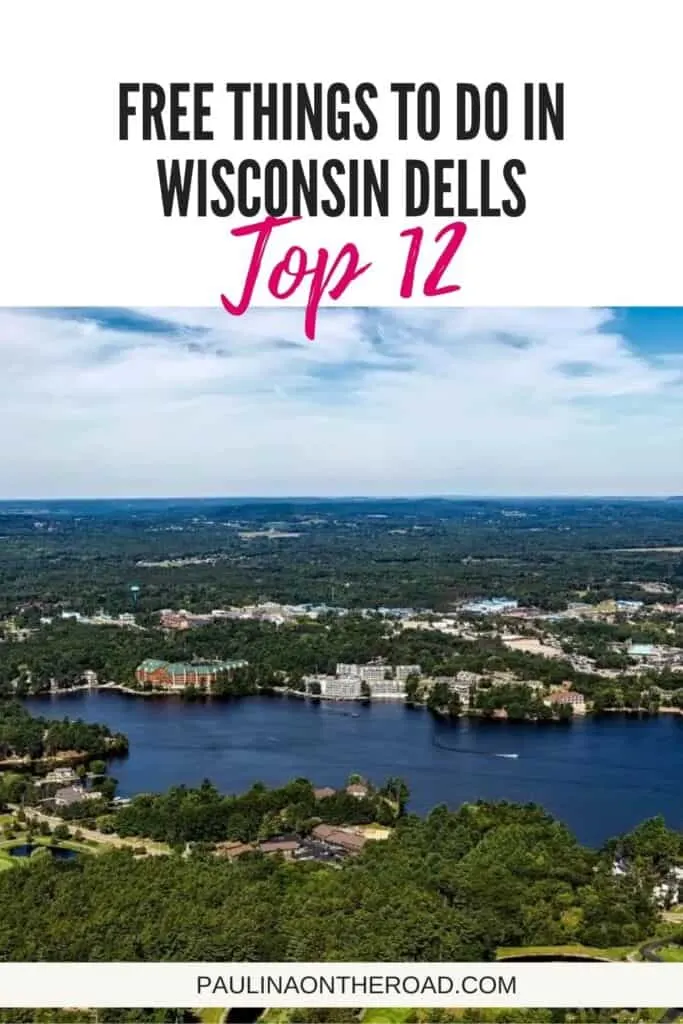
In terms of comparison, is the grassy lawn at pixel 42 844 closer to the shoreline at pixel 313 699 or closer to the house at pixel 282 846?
the house at pixel 282 846

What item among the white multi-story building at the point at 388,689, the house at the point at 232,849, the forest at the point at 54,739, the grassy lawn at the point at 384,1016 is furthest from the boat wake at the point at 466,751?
the grassy lawn at the point at 384,1016

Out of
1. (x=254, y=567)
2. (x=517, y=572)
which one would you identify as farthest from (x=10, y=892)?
(x=517, y=572)

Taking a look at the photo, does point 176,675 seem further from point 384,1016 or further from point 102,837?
point 384,1016

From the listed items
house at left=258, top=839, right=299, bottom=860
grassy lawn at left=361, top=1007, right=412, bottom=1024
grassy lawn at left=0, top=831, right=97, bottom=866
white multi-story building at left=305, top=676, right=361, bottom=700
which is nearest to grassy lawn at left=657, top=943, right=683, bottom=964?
grassy lawn at left=361, top=1007, right=412, bottom=1024

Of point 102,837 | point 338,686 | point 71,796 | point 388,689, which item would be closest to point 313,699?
point 338,686

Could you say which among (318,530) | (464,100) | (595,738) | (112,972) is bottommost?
(595,738)

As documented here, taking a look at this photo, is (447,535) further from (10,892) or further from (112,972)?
(112,972)

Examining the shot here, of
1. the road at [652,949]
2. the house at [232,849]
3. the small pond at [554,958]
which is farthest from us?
the house at [232,849]
